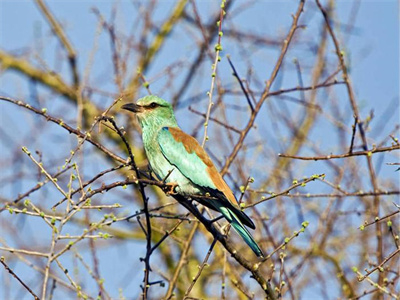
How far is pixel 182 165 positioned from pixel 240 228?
0.76m

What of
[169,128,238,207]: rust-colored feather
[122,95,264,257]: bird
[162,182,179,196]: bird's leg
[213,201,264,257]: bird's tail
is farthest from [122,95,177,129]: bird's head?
[213,201,264,257]: bird's tail

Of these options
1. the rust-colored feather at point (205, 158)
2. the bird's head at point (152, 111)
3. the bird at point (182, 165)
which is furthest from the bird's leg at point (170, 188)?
the bird's head at point (152, 111)

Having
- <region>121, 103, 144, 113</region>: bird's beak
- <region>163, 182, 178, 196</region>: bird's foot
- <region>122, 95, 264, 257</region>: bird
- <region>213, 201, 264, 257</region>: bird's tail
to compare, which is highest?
<region>121, 103, 144, 113</region>: bird's beak

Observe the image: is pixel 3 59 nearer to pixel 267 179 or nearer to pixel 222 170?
pixel 267 179

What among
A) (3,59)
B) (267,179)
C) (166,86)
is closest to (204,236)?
(267,179)

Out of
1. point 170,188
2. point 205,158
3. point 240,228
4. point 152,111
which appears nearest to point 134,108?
point 152,111

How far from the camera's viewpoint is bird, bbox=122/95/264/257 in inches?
174

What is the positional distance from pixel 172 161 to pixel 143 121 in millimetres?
705

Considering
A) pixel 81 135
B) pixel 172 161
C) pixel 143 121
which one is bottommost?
pixel 81 135

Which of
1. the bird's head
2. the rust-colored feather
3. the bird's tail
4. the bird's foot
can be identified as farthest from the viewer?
the bird's head

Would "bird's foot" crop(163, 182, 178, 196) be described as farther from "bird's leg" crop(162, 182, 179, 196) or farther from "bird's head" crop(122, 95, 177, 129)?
"bird's head" crop(122, 95, 177, 129)

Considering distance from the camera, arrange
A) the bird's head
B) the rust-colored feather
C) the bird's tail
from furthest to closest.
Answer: the bird's head
the rust-colored feather
the bird's tail

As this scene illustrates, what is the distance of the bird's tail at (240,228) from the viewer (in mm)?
4328

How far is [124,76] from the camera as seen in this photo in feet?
21.8
